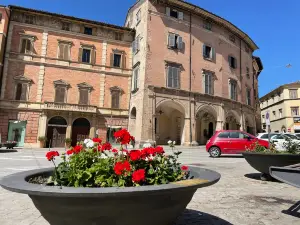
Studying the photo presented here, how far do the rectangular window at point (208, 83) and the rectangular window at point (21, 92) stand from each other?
1865cm

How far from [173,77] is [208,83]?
4.79m

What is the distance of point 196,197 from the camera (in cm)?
476

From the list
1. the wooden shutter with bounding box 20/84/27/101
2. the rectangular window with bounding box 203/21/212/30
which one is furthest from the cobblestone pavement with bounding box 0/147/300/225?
the rectangular window with bounding box 203/21/212/30

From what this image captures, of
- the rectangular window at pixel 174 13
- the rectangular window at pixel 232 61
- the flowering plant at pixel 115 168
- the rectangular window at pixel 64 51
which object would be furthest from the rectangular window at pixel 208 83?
the flowering plant at pixel 115 168

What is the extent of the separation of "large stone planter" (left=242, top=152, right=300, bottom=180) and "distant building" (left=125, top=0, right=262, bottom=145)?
14.5 metres

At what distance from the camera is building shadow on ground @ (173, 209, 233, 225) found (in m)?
3.30

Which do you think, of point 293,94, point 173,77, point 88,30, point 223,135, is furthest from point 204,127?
point 293,94

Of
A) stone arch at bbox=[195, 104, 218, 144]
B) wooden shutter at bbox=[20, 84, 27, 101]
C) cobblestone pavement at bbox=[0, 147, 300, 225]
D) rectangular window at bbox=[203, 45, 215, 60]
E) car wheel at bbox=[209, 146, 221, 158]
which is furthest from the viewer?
stone arch at bbox=[195, 104, 218, 144]

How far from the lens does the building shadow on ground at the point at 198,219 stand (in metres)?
3.30

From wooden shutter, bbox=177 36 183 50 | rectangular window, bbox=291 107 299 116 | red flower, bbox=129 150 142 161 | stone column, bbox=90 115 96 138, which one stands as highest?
wooden shutter, bbox=177 36 183 50

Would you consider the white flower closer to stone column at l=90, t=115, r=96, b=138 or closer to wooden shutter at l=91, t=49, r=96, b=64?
stone column at l=90, t=115, r=96, b=138

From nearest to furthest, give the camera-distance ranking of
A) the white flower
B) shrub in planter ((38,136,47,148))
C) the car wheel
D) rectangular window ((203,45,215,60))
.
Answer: the white flower, the car wheel, shrub in planter ((38,136,47,148)), rectangular window ((203,45,215,60))

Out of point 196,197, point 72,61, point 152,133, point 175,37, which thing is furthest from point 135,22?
point 196,197

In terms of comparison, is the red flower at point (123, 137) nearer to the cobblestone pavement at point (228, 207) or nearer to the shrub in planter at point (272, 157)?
the cobblestone pavement at point (228, 207)
